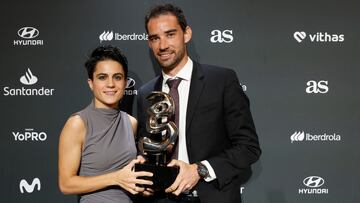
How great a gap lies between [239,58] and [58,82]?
1160 millimetres

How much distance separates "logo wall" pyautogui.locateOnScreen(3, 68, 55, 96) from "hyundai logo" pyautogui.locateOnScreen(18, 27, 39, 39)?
0.21 m

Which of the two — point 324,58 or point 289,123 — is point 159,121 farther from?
point 324,58

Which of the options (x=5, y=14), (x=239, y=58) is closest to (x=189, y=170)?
(x=239, y=58)

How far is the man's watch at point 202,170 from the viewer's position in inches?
60.4

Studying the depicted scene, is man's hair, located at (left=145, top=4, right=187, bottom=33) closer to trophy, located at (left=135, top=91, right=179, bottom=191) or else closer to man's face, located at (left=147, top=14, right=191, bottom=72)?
man's face, located at (left=147, top=14, right=191, bottom=72)

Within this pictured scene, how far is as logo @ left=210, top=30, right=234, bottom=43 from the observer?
2322 millimetres

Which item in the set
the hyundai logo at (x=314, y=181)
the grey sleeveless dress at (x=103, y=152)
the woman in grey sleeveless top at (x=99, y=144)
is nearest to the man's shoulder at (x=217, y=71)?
the woman in grey sleeveless top at (x=99, y=144)

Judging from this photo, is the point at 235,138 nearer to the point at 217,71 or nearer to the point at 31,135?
the point at 217,71

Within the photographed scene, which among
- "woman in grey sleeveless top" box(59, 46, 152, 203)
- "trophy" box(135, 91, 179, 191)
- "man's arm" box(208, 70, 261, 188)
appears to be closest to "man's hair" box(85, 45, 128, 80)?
"woman in grey sleeveless top" box(59, 46, 152, 203)

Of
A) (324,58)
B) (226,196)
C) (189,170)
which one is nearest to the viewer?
(189,170)

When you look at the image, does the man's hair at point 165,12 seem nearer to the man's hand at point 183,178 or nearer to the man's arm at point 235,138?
the man's arm at point 235,138

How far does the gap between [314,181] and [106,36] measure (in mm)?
1592

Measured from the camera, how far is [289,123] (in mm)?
2324

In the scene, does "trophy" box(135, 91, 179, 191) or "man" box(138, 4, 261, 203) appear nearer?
"trophy" box(135, 91, 179, 191)
